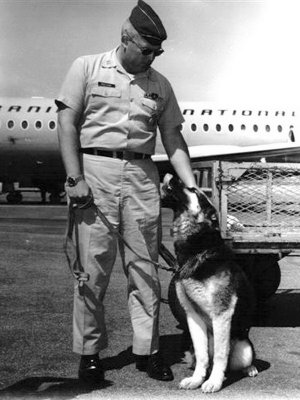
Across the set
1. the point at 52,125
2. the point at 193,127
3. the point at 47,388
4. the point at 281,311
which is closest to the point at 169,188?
the point at 47,388

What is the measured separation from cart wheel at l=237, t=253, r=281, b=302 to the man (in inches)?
55.9

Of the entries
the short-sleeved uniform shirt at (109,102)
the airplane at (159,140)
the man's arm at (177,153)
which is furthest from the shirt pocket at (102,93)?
the airplane at (159,140)

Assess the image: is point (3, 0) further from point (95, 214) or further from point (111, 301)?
point (95, 214)

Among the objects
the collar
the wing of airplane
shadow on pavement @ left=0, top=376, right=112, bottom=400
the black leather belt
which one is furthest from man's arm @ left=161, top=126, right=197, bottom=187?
the wing of airplane

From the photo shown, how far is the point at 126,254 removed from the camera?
399cm

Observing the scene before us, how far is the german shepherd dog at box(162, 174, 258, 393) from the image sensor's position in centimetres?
359

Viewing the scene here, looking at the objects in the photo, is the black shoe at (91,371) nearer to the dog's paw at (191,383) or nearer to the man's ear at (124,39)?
the dog's paw at (191,383)

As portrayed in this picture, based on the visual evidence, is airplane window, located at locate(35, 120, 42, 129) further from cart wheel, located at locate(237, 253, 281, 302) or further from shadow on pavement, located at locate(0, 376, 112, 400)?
shadow on pavement, located at locate(0, 376, 112, 400)

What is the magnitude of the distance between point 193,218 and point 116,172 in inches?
23.1

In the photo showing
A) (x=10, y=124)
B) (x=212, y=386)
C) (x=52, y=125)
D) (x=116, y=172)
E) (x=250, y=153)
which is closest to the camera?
(x=212, y=386)

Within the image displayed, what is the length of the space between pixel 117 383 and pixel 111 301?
8.48ft

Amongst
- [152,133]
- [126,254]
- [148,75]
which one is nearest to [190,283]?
[126,254]

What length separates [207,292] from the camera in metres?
3.64

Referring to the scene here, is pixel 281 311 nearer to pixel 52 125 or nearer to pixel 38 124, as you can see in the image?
pixel 52 125
